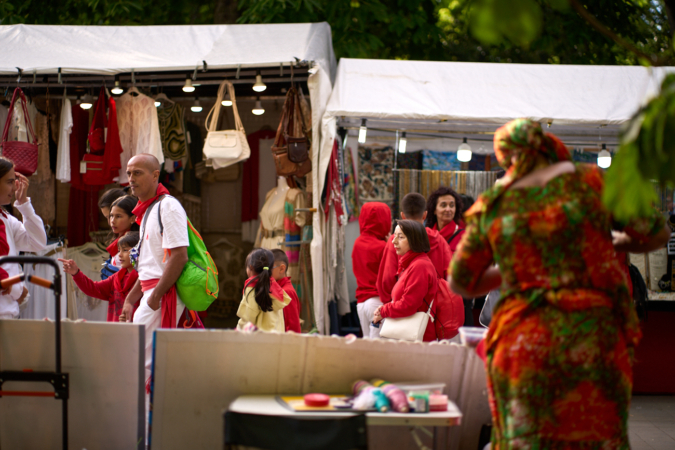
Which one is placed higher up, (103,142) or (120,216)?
(103,142)

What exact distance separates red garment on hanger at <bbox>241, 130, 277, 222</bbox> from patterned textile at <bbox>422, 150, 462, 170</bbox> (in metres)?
2.21

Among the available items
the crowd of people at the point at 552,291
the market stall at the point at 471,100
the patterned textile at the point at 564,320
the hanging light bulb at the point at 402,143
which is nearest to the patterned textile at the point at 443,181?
the market stall at the point at 471,100

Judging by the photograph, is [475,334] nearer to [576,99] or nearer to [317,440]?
[317,440]

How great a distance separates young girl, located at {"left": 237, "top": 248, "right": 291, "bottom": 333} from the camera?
13.7ft

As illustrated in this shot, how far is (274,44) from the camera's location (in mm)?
5930

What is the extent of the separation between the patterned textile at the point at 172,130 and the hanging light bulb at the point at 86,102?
0.69 meters

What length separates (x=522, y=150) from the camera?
220 centimetres

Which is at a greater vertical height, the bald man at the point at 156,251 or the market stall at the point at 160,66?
the market stall at the point at 160,66

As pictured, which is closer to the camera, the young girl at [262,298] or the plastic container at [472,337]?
the plastic container at [472,337]

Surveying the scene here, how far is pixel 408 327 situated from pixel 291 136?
2.46 m

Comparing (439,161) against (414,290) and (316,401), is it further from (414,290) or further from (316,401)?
(316,401)

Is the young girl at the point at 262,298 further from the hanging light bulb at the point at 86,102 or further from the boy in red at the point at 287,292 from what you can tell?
the hanging light bulb at the point at 86,102

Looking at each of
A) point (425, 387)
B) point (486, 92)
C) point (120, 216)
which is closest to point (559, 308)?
point (425, 387)

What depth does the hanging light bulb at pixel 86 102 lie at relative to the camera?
6.20 m
